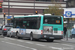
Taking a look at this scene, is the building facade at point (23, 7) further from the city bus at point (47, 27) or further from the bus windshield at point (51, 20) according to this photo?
the bus windshield at point (51, 20)

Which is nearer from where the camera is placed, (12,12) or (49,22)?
(49,22)

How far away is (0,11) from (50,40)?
5176 centimetres

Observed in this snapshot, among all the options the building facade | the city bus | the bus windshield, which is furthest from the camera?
the building facade

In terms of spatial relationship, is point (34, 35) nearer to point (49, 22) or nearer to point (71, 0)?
point (49, 22)

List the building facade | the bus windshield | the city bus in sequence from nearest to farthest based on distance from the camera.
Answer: the city bus < the bus windshield < the building facade

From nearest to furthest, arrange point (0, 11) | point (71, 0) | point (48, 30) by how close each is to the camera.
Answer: point (48, 30), point (71, 0), point (0, 11)

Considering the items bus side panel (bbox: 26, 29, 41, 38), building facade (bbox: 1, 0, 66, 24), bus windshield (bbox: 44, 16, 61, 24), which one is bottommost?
bus side panel (bbox: 26, 29, 41, 38)

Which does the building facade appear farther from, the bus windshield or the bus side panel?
the bus windshield

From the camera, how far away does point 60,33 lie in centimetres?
2442

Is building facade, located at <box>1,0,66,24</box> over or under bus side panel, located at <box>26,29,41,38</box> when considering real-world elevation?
over

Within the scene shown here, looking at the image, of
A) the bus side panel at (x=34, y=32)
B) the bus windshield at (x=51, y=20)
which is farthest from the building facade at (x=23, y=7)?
the bus windshield at (x=51, y=20)

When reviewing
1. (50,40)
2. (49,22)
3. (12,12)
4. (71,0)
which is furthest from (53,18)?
(12,12)

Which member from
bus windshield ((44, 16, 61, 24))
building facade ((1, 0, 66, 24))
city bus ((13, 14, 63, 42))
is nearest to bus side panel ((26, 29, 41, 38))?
city bus ((13, 14, 63, 42))

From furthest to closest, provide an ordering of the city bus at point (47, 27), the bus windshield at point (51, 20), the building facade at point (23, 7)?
the building facade at point (23, 7), the bus windshield at point (51, 20), the city bus at point (47, 27)
